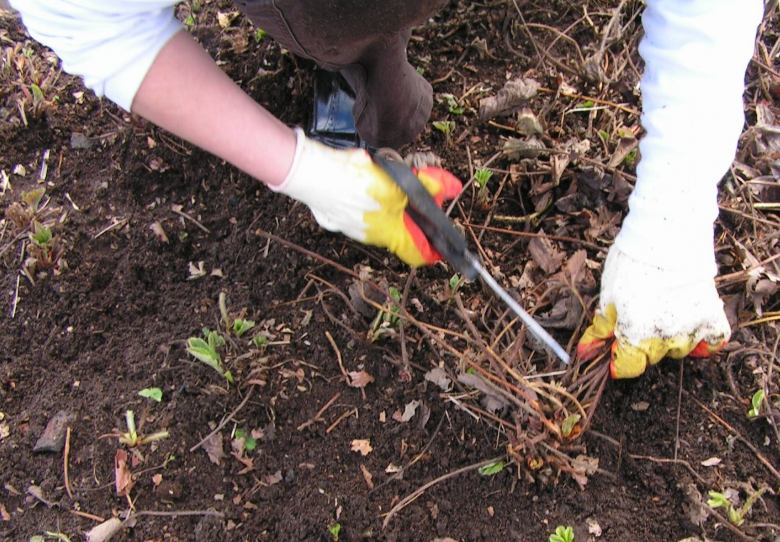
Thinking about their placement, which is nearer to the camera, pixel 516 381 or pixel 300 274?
pixel 516 381

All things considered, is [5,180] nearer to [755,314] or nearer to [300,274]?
[300,274]

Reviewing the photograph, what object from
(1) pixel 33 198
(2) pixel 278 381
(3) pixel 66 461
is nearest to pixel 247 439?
(2) pixel 278 381

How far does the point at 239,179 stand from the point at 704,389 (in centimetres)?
177

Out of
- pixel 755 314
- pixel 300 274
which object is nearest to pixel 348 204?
pixel 300 274

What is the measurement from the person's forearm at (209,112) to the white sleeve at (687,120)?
1.08 meters

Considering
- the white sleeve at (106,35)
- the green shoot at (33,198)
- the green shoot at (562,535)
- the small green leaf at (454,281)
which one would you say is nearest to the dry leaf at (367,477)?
the green shoot at (562,535)

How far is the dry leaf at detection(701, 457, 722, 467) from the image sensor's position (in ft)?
5.61

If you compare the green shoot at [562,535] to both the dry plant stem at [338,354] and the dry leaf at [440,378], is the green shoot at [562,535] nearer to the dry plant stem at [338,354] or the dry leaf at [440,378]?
the dry leaf at [440,378]

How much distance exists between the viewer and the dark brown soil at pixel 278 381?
169 cm

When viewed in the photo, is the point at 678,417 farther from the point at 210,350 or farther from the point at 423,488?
the point at 210,350

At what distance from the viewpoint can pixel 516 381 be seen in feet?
5.84

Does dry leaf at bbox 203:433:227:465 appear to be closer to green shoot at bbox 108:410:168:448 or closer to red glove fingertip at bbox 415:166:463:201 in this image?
green shoot at bbox 108:410:168:448

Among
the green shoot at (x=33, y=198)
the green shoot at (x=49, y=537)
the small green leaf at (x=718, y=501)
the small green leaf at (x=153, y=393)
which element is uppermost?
the green shoot at (x=33, y=198)

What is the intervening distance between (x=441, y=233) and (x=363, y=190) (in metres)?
0.27
